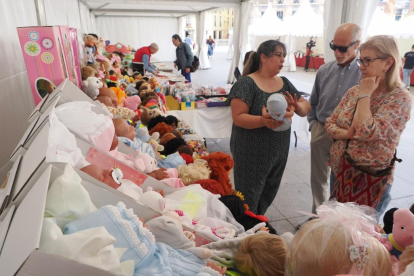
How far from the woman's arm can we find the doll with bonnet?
1011 millimetres

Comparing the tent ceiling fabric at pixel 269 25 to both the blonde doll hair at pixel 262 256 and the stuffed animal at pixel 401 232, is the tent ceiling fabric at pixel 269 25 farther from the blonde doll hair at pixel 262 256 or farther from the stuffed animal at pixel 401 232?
the blonde doll hair at pixel 262 256

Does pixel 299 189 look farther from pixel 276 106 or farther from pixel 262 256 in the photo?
pixel 262 256

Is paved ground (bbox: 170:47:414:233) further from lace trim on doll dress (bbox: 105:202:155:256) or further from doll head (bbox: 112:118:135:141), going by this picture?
lace trim on doll dress (bbox: 105:202:155:256)

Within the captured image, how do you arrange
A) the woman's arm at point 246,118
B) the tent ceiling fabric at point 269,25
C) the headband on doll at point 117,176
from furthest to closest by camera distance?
1. the tent ceiling fabric at point 269,25
2. the woman's arm at point 246,118
3. the headband on doll at point 117,176

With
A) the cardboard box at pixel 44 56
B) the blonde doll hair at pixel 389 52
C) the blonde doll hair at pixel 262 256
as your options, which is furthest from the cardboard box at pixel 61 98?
the blonde doll hair at pixel 389 52

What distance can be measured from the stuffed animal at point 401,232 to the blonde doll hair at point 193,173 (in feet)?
2.88

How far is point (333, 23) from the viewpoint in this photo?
141 inches

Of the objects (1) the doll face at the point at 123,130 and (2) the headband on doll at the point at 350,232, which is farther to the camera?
(1) the doll face at the point at 123,130

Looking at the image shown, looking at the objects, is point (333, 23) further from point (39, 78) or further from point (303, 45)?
point (303, 45)

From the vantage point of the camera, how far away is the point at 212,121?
429 cm

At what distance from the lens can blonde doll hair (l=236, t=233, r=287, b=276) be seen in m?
0.83

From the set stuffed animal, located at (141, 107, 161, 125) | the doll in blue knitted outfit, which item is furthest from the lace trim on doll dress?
stuffed animal, located at (141, 107, 161, 125)

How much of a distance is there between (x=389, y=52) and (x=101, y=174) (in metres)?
1.65

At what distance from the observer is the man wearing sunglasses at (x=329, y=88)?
81.3 inches
